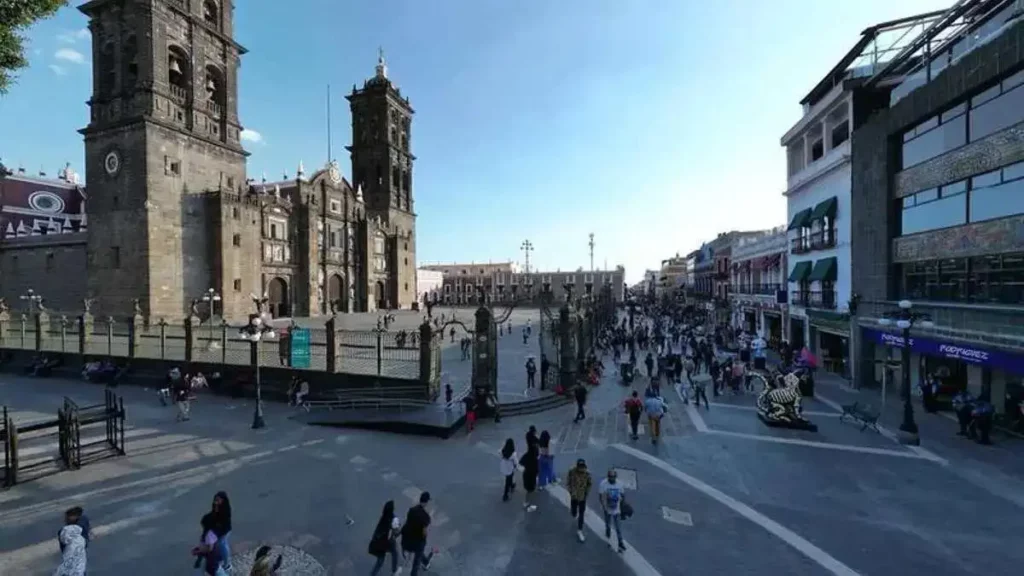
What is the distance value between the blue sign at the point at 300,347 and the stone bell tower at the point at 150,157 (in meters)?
25.5

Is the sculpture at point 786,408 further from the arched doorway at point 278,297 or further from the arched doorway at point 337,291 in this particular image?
the arched doorway at point 337,291

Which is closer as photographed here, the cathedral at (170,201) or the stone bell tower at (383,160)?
the cathedral at (170,201)

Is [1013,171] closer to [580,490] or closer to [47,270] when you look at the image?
[580,490]

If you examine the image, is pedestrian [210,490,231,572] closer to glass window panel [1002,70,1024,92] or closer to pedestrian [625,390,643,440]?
pedestrian [625,390,643,440]

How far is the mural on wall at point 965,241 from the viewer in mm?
13758

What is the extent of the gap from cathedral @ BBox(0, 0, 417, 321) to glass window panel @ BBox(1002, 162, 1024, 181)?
45.0 m

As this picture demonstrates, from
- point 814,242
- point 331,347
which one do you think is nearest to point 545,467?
point 331,347

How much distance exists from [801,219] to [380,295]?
57036 millimetres

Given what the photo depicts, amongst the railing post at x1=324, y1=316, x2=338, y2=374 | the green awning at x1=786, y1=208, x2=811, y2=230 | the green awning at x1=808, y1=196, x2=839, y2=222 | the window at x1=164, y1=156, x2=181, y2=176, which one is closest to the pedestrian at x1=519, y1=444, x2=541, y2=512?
the railing post at x1=324, y1=316, x2=338, y2=374

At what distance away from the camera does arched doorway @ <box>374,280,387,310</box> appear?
222 ft

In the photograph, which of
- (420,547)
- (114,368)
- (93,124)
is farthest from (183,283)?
(420,547)

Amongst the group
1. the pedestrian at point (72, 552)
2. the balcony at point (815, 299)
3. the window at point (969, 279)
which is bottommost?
the pedestrian at point (72, 552)

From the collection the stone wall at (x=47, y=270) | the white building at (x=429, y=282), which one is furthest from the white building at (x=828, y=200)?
the white building at (x=429, y=282)

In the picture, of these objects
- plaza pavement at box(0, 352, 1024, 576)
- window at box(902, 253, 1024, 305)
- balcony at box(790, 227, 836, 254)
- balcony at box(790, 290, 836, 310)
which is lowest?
plaza pavement at box(0, 352, 1024, 576)
